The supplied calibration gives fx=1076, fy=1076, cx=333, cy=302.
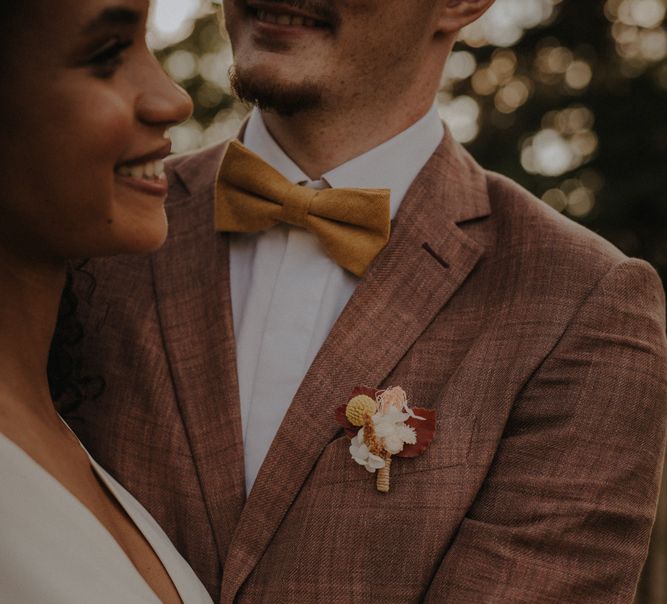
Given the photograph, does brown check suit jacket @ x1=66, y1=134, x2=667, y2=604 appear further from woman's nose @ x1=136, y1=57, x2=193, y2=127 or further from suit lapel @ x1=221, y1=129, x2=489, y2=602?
woman's nose @ x1=136, y1=57, x2=193, y2=127

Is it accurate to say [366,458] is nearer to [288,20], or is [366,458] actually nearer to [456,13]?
[288,20]

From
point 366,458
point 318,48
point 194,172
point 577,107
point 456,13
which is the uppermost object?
point 318,48

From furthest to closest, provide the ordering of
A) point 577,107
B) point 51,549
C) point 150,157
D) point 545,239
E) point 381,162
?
point 577,107 < point 381,162 < point 545,239 < point 150,157 < point 51,549

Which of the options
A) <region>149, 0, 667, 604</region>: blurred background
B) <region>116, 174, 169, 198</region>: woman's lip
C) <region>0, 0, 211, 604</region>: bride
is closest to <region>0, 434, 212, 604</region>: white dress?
<region>0, 0, 211, 604</region>: bride

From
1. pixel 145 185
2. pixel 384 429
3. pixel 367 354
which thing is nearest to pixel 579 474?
pixel 384 429

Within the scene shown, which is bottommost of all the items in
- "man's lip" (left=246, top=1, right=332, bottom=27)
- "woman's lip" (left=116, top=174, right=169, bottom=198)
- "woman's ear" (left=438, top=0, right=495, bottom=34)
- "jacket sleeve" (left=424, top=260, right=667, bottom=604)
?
"jacket sleeve" (left=424, top=260, right=667, bottom=604)

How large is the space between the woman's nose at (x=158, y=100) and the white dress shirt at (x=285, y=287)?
2.43ft

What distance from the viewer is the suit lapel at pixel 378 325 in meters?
2.47

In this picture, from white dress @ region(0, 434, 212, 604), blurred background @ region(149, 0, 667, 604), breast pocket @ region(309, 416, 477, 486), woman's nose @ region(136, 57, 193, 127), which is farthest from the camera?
blurred background @ region(149, 0, 667, 604)

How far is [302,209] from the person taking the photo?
9.08 ft

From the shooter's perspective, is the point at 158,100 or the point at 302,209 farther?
the point at 302,209

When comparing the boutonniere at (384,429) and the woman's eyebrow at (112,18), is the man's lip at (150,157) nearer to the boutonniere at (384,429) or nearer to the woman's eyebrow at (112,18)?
the woman's eyebrow at (112,18)

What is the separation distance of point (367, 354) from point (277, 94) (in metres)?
0.73

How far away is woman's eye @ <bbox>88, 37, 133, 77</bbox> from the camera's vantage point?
199 cm
